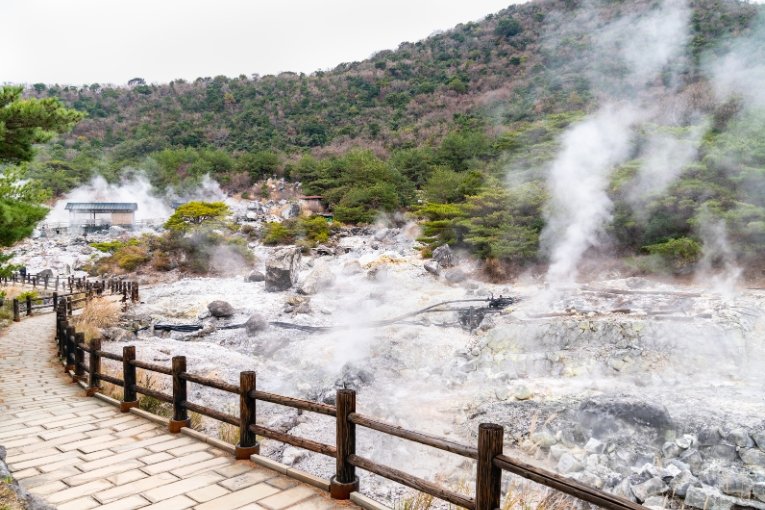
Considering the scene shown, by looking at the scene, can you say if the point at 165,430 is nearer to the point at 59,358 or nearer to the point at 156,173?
the point at 59,358

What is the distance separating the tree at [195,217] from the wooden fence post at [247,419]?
78.4 ft

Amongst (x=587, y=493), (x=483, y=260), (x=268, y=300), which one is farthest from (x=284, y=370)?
(x=483, y=260)

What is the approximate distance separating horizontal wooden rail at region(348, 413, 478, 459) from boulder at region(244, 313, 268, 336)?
10.6 m

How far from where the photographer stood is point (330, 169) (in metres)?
41.2

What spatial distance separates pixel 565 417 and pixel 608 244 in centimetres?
1168

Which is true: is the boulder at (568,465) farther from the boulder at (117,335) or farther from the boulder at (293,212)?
the boulder at (293,212)

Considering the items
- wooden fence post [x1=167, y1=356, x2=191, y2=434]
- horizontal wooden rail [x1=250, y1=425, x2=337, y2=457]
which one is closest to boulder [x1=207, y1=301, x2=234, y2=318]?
wooden fence post [x1=167, y1=356, x2=191, y2=434]

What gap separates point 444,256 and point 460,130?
29.2 metres

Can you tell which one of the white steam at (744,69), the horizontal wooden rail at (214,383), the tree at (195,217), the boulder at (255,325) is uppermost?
the white steam at (744,69)

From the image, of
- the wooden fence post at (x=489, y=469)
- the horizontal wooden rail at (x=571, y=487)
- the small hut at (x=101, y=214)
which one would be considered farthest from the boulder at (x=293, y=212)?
the horizontal wooden rail at (x=571, y=487)

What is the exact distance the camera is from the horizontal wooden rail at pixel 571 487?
2.26 metres

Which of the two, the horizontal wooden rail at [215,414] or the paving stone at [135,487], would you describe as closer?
the paving stone at [135,487]

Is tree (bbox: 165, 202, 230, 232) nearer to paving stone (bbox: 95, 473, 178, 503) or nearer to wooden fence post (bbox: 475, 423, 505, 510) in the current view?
paving stone (bbox: 95, 473, 178, 503)

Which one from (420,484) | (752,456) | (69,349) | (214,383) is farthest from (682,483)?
(69,349)
